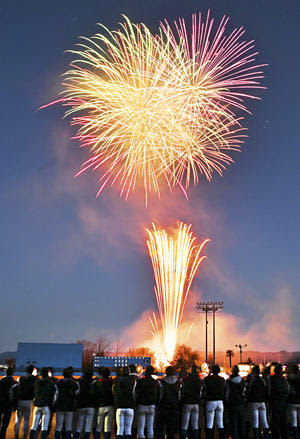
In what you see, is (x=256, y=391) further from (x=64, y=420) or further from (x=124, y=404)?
(x=64, y=420)

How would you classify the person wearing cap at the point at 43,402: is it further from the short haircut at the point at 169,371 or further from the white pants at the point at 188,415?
the white pants at the point at 188,415

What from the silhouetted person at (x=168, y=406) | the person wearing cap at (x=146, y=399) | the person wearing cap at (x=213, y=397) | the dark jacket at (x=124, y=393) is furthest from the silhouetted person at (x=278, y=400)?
the dark jacket at (x=124, y=393)

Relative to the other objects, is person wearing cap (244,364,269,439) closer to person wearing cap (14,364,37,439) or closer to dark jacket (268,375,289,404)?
dark jacket (268,375,289,404)

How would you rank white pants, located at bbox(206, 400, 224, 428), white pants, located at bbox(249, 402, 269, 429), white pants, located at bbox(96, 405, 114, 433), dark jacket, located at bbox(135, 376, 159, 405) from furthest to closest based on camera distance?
white pants, located at bbox(249, 402, 269, 429) < white pants, located at bbox(206, 400, 224, 428) < white pants, located at bbox(96, 405, 114, 433) < dark jacket, located at bbox(135, 376, 159, 405)

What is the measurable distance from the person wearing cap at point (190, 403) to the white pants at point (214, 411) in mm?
261

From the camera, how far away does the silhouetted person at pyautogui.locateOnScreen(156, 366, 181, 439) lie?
9719 millimetres

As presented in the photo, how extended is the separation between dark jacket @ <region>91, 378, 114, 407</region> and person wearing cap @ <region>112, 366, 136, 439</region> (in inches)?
16.2

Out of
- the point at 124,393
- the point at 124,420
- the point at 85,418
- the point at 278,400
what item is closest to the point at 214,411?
the point at 278,400

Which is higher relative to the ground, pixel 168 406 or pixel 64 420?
pixel 168 406

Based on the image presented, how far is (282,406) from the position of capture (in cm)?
1018

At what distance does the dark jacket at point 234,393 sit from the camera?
10172 mm

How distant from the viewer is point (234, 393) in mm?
10180

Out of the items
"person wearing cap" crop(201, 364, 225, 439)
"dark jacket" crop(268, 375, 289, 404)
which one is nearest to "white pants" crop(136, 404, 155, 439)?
"person wearing cap" crop(201, 364, 225, 439)

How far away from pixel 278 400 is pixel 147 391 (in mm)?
3030
